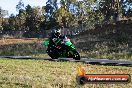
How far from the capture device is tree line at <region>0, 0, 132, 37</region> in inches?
3917

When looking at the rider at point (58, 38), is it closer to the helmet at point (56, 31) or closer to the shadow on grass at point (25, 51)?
the helmet at point (56, 31)

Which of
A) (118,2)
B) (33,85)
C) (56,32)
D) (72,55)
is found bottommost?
(33,85)

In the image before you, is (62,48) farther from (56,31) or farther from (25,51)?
(25,51)

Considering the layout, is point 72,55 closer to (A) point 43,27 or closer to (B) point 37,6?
(A) point 43,27

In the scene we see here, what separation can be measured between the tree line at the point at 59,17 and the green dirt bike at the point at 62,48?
75.5 metres

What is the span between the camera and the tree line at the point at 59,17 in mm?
99500

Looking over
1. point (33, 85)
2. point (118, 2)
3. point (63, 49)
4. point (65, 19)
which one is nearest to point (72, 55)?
point (63, 49)

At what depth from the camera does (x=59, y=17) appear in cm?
10775

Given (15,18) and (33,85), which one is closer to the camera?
(33,85)

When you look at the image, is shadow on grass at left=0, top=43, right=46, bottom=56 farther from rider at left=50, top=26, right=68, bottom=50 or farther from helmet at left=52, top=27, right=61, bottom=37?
helmet at left=52, top=27, right=61, bottom=37

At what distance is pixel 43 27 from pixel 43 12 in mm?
18450

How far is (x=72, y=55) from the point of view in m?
13.0

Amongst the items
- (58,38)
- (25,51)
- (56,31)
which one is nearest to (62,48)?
(58,38)

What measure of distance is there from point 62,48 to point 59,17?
95.1 meters
